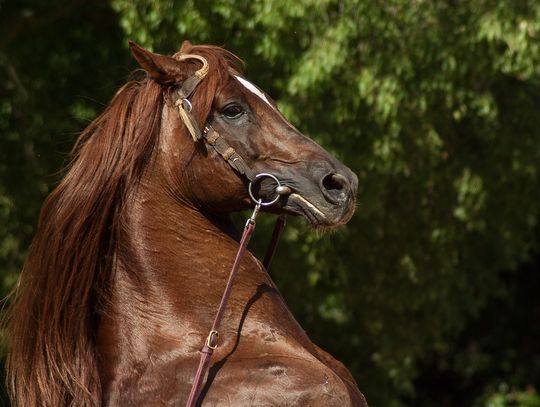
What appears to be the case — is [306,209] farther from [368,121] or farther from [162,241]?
[368,121]

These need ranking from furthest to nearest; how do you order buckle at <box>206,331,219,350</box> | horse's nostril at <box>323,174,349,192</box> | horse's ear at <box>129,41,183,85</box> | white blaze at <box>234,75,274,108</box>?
white blaze at <box>234,75,274,108</box>
horse's ear at <box>129,41,183,85</box>
horse's nostril at <box>323,174,349,192</box>
buckle at <box>206,331,219,350</box>

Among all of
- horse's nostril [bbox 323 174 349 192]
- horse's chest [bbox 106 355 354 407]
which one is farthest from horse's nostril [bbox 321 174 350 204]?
horse's chest [bbox 106 355 354 407]

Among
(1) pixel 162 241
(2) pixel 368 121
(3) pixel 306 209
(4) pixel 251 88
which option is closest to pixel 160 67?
(4) pixel 251 88

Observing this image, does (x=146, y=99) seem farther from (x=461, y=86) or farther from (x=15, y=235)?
(x=461, y=86)

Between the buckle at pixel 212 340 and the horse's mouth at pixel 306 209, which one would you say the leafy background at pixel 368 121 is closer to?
the horse's mouth at pixel 306 209

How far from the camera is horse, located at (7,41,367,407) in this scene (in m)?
4.07

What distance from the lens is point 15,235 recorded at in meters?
9.53

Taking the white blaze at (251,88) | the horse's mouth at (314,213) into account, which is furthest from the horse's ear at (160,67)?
the horse's mouth at (314,213)

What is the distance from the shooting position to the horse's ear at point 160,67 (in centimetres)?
418

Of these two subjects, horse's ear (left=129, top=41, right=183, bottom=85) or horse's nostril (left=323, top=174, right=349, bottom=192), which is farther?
horse's ear (left=129, top=41, right=183, bottom=85)

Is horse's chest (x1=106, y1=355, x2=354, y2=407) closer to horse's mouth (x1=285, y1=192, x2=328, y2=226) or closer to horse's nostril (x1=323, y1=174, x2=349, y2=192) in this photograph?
horse's mouth (x1=285, y1=192, x2=328, y2=226)

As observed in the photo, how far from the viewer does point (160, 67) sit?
13.8 ft

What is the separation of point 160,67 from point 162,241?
0.58 meters

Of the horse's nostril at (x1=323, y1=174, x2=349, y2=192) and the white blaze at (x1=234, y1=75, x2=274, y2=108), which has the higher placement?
the white blaze at (x1=234, y1=75, x2=274, y2=108)
